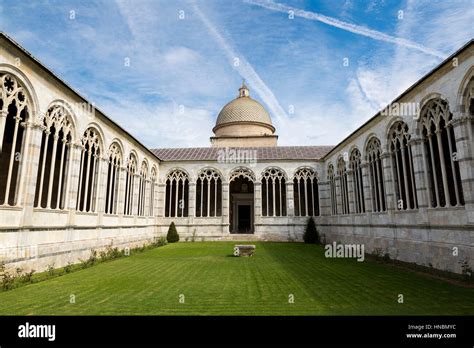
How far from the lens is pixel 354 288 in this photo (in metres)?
8.46

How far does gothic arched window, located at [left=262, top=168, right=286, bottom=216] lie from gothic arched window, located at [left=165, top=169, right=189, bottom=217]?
7873mm

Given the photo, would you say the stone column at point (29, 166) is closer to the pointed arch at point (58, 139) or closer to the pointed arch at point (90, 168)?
the pointed arch at point (58, 139)

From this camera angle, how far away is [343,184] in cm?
2256

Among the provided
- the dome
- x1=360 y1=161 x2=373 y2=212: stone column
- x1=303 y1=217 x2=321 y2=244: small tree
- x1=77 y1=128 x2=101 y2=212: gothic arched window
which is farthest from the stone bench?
the dome

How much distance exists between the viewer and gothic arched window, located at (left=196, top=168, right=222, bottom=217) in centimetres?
2783

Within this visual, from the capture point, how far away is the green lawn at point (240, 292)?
635cm

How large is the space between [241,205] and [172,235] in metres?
10.4

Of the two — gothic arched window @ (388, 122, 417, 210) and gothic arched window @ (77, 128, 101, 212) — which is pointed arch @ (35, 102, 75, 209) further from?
gothic arched window @ (388, 122, 417, 210)

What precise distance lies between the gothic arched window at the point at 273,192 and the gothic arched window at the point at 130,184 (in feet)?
40.7

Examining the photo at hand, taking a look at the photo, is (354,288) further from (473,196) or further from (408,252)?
(408,252)

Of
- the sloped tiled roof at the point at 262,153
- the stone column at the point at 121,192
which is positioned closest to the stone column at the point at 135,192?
the stone column at the point at 121,192

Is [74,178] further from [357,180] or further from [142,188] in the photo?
[357,180]

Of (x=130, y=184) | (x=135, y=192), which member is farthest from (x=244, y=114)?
(x=130, y=184)

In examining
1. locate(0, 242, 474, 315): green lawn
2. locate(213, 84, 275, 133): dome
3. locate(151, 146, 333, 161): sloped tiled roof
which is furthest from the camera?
locate(213, 84, 275, 133): dome
